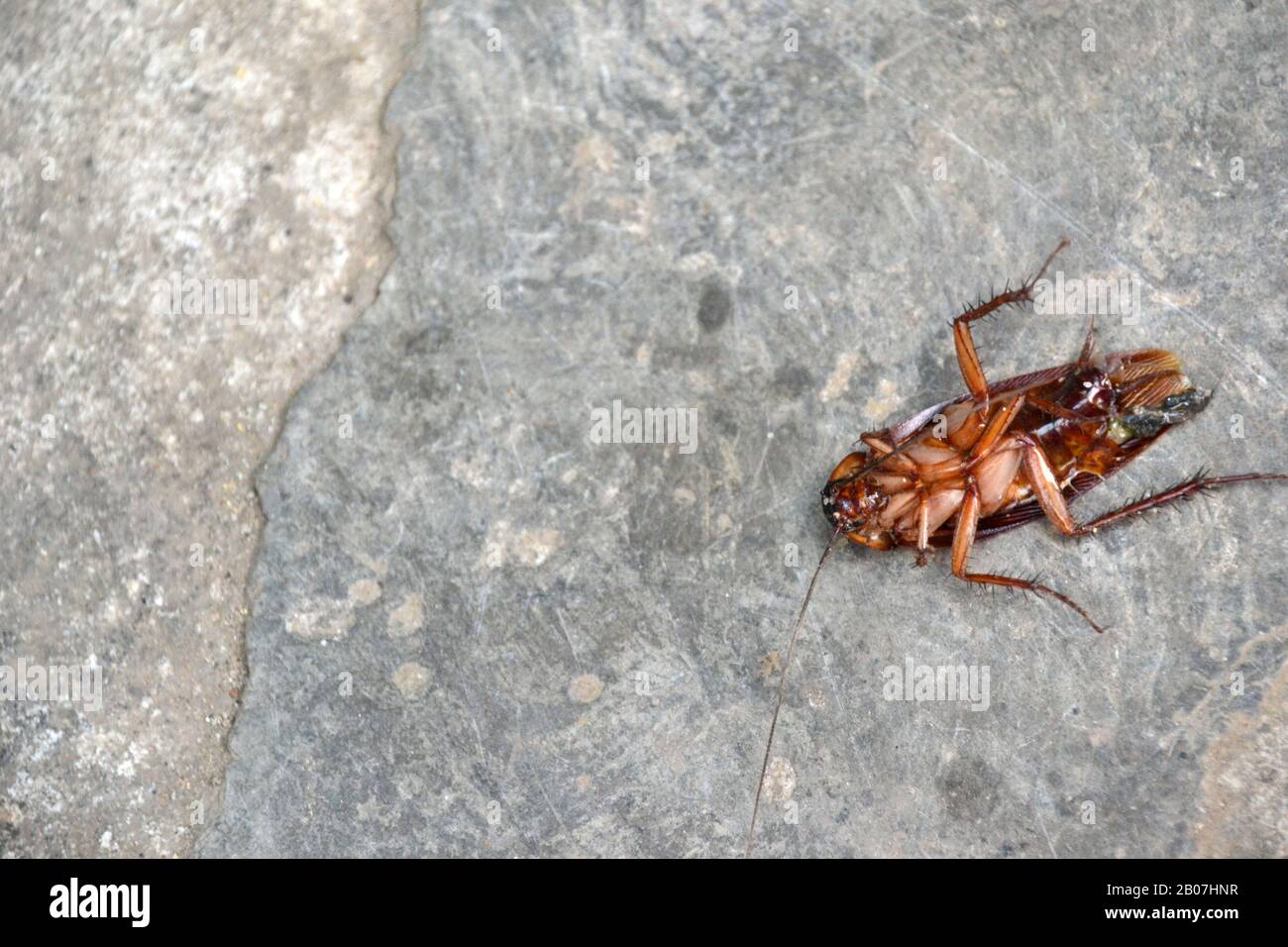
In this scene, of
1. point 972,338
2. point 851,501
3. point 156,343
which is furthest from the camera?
point 156,343

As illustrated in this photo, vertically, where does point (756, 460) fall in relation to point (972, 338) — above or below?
below

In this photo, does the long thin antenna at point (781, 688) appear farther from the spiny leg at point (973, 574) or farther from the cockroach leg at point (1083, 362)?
the cockroach leg at point (1083, 362)

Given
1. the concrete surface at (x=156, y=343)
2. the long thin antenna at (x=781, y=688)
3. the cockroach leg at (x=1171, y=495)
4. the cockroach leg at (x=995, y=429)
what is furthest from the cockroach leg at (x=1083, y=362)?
the concrete surface at (x=156, y=343)

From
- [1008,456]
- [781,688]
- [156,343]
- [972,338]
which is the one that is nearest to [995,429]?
[1008,456]

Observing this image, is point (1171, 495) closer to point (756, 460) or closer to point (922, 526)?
point (922, 526)

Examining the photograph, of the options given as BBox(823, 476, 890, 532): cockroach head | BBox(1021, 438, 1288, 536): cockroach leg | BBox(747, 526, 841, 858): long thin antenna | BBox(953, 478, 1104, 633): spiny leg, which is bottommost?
BBox(747, 526, 841, 858): long thin antenna

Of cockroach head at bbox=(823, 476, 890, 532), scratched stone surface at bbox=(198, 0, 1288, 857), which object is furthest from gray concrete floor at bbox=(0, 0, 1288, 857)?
cockroach head at bbox=(823, 476, 890, 532)

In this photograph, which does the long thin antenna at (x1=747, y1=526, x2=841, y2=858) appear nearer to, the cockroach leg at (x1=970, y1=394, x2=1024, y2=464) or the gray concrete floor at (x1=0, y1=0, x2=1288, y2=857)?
the gray concrete floor at (x1=0, y1=0, x2=1288, y2=857)
